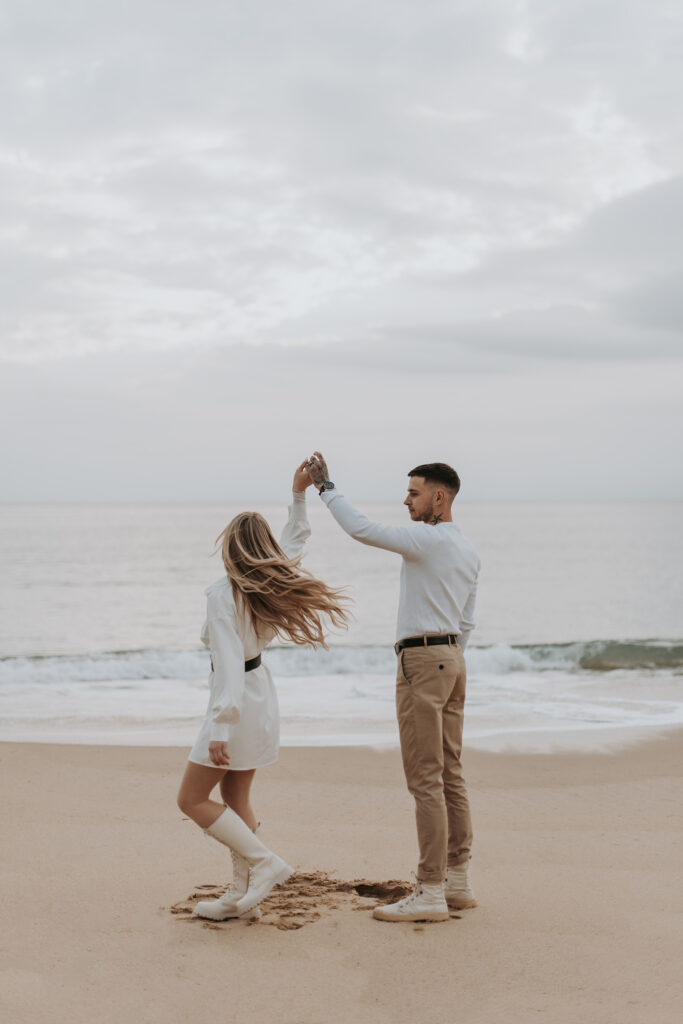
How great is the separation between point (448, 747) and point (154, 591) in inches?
1253

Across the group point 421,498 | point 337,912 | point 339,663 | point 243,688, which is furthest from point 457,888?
point 339,663

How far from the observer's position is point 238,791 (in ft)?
14.5

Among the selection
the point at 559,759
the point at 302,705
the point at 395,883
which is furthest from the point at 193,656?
the point at 395,883

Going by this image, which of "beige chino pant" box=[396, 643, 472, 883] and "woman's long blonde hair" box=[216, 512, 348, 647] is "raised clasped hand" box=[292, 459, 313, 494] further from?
"beige chino pant" box=[396, 643, 472, 883]

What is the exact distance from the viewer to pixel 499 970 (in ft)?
12.8

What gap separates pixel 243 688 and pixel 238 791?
2.00ft

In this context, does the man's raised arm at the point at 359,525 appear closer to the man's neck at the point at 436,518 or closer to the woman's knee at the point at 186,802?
the man's neck at the point at 436,518

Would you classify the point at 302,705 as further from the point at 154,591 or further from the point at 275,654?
the point at 154,591

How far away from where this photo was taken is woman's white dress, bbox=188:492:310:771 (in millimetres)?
4070

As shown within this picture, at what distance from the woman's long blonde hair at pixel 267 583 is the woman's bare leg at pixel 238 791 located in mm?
703

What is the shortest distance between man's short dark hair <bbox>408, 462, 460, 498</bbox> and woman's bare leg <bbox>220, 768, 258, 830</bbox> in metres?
1.62

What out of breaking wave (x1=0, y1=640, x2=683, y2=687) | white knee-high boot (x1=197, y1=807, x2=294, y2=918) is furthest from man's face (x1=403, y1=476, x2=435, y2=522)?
breaking wave (x1=0, y1=640, x2=683, y2=687)

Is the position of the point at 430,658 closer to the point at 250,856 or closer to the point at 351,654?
the point at 250,856

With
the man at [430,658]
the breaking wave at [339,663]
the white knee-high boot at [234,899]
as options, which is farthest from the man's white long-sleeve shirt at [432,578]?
the breaking wave at [339,663]
